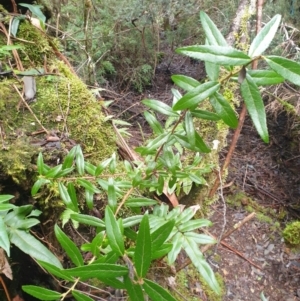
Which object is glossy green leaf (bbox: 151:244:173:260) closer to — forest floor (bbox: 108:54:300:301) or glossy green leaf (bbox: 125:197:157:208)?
glossy green leaf (bbox: 125:197:157:208)

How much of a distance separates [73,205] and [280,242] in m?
2.83

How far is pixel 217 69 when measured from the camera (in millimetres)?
799

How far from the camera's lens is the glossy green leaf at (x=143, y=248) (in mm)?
626

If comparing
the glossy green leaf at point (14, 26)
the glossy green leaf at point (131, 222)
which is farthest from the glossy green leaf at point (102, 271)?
the glossy green leaf at point (14, 26)

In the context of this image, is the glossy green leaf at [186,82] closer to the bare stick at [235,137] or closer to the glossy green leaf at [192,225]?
the glossy green leaf at [192,225]

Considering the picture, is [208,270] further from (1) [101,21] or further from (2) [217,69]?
(1) [101,21]

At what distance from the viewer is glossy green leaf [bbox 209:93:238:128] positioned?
785mm

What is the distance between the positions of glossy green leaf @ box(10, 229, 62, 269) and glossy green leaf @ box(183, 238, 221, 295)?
1.17 ft

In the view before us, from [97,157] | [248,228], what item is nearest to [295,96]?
[248,228]

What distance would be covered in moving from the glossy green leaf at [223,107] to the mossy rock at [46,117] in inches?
26.8

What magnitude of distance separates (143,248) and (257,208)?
3238 millimetres

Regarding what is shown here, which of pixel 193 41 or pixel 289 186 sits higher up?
pixel 193 41

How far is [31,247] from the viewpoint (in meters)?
0.94

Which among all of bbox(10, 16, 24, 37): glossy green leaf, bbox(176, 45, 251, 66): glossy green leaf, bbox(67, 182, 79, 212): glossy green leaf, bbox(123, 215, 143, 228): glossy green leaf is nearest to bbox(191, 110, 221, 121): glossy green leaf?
bbox(176, 45, 251, 66): glossy green leaf
